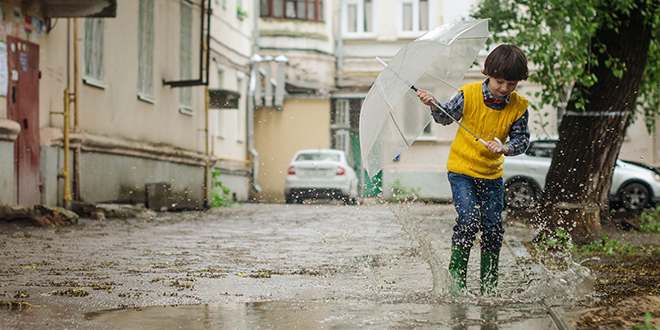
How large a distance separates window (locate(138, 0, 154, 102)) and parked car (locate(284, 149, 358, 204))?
19.1 feet

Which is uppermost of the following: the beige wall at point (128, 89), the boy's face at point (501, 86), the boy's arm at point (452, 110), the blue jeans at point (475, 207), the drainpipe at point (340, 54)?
the drainpipe at point (340, 54)

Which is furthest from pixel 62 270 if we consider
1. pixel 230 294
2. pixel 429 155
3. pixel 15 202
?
pixel 429 155

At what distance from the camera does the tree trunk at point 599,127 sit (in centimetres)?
998

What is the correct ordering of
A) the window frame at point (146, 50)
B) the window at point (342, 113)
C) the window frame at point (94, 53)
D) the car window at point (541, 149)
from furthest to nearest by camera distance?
the window at point (342, 113) → the car window at point (541, 149) → the window frame at point (146, 50) → the window frame at point (94, 53)

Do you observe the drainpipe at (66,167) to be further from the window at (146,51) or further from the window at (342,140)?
the window at (342,140)

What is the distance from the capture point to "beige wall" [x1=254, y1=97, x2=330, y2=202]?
101 feet

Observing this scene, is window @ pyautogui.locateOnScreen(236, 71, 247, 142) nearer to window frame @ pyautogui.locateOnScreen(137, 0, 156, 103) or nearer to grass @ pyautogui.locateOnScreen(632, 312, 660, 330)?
window frame @ pyautogui.locateOnScreen(137, 0, 156, 103)

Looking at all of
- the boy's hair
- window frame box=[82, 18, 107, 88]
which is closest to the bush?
window frame box=[82, 18, 107, 88]

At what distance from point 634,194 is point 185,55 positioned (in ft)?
37.6

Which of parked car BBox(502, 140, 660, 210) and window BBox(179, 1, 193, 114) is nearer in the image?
parked car BBox(502, 140, 660, 210)

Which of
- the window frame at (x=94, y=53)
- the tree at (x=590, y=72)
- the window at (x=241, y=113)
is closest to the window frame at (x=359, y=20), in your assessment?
the window at (x=241, y=113)

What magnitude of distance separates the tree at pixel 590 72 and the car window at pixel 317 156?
12186 millimetres

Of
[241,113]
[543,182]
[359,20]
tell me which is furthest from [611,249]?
[359,20]

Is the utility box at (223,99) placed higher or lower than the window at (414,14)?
lower
